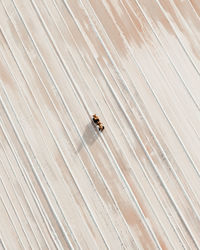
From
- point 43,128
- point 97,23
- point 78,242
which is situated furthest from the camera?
point 97,23

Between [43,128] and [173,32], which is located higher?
[173,32]

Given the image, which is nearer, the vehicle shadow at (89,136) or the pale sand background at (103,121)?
the pale sand background at (103,121)

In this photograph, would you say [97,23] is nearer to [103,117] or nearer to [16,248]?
[103,117]

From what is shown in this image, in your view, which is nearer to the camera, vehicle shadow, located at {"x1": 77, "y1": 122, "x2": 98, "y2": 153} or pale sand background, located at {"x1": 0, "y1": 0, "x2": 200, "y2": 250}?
pale sand background, located at {"x1": 0, "y1": 0, "x2": 200, "y2": 250}

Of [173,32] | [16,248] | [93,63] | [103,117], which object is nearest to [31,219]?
[16,248]
